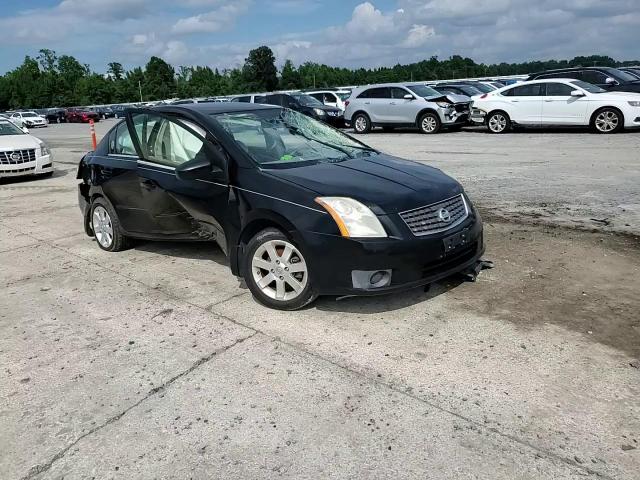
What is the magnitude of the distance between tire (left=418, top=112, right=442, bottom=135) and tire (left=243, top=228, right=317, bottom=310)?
1563cm

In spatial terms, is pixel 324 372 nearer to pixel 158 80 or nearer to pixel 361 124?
pixel 361 124

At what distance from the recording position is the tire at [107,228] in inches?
236

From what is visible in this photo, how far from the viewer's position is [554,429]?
9.16ft

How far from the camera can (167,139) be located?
17.6 feet

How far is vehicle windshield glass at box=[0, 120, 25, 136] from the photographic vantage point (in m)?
13.2

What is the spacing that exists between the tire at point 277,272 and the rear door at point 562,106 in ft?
46.9

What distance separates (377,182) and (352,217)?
494 mm

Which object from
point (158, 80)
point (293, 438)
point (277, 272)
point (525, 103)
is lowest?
point (293, 438)

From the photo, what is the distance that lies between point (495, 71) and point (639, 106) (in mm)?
73342

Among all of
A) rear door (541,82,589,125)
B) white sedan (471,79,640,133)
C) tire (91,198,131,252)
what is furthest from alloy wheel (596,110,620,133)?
tire (91,198,131,252)

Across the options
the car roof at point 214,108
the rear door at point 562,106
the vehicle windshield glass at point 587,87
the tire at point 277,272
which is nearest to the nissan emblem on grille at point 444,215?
the tire at point 277,272

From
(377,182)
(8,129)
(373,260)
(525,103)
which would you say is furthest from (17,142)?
(525,103)

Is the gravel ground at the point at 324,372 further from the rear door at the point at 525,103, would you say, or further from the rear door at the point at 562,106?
the rear door at the point at 525,103

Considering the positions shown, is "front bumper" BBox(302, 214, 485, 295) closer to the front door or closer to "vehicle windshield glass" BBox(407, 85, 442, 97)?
the front door
